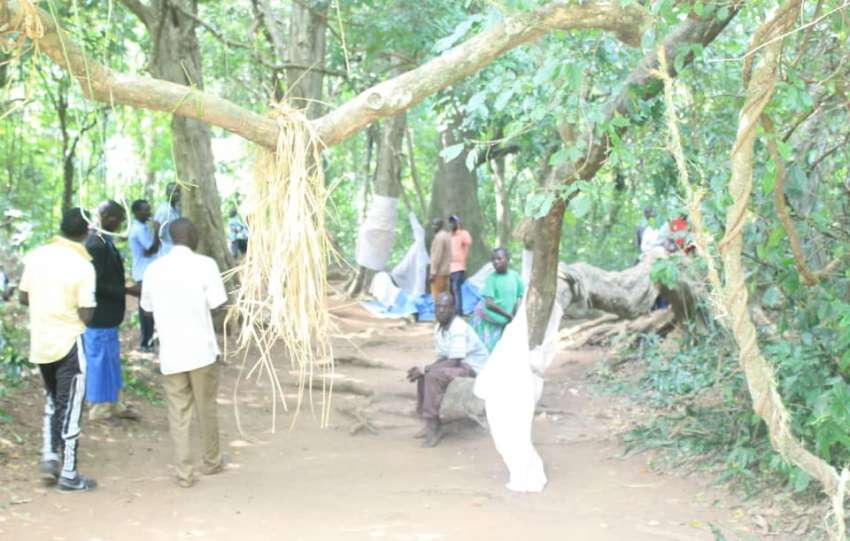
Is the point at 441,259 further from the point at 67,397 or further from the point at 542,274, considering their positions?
the point at 67,397

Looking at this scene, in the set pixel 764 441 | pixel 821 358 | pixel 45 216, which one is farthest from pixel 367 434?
pixel 45 216

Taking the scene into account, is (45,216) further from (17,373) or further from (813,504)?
(813,504)

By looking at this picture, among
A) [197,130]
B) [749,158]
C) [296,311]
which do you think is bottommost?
[296,311]

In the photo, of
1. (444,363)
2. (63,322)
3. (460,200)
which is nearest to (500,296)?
(444,363)

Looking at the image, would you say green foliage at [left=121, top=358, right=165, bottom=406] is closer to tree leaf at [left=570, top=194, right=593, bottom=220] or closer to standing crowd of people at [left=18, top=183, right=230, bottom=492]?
standing crowd of people at [left=18, top=183, right=230, bottom=492]

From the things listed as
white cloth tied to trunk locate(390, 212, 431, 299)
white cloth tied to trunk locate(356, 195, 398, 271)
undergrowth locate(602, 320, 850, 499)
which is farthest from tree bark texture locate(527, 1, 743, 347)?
white cloth tied to trunk locate(390, 212, 431, 299)

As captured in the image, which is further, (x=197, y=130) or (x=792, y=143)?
(x=197, y=130)

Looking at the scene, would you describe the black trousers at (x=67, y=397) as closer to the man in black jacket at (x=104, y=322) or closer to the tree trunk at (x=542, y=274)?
the man in black jacket at (x=104, y=322)

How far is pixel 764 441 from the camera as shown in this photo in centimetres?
552

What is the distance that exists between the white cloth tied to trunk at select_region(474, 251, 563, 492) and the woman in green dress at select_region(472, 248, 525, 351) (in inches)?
71.1

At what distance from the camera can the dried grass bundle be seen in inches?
124

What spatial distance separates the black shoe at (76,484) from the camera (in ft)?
17.0

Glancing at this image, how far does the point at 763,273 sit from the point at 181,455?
11.7ft

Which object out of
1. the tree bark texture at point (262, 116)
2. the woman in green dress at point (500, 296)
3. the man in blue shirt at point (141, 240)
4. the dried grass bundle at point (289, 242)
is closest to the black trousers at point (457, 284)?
the woman in green dress at point (500, 296)
